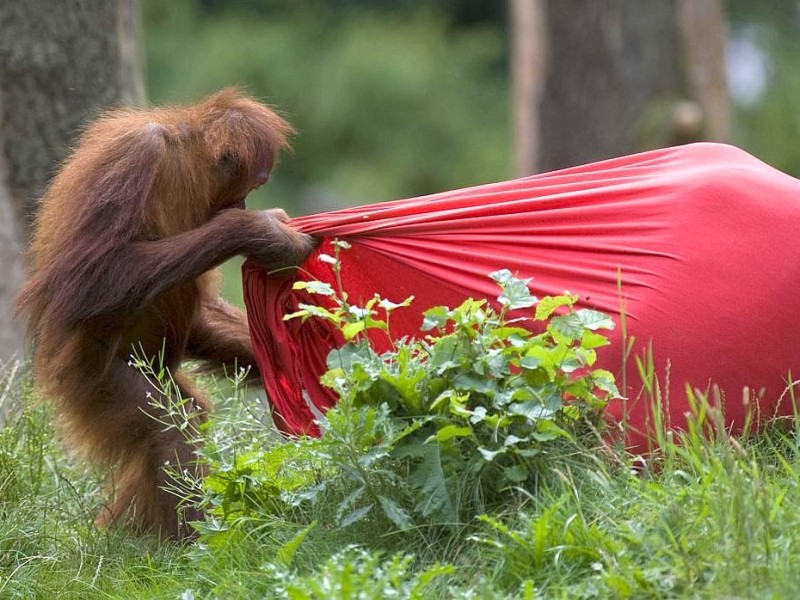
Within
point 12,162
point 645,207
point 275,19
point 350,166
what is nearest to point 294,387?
point 645,207

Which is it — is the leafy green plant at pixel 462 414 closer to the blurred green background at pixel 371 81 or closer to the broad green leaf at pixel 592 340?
the broad green leaf at pixel 592 340

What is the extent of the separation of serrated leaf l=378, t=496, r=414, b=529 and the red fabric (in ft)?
2.20

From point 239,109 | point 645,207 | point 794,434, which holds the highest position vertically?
point 239,109

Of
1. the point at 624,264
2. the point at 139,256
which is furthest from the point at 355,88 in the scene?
the point at 624,264

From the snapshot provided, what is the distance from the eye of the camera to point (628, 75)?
376 inches

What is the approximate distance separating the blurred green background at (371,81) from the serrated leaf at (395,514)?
15.5 metres

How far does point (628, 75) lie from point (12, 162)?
563 centimetres

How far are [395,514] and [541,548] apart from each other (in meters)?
0.40

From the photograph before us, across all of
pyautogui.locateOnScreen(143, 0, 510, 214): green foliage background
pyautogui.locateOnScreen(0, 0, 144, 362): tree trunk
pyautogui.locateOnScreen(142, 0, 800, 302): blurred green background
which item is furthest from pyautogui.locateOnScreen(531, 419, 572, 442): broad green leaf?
pyautogui.locateOnScreen(143, 0, 510, 214): green foliage background

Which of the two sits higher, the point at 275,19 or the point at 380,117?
the point at 275,19

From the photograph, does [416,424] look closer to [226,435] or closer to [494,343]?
[494,343]

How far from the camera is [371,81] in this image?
20453mm

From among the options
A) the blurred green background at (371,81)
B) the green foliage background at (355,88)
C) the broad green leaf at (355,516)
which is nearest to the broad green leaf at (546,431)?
the broad green leaf at (355,516)

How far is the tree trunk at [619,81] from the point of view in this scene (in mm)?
9602
